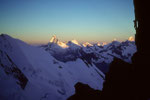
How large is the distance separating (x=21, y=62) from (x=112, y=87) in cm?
3688

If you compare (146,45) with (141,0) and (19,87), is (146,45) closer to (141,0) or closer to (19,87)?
(141,0)

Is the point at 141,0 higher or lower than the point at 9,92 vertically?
higher

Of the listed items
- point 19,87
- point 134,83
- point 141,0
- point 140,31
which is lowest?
point 19,87

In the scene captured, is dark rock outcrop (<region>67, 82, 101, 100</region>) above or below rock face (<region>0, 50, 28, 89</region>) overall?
above

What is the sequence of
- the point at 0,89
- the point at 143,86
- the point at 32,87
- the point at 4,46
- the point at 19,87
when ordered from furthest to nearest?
the point at 4,46
the point at 32,87
the point at 19,87
the point at 0,89
the point at 143,86

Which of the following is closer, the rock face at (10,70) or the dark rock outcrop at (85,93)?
the dark rock outcrop at (85,93)

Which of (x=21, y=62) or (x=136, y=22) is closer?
(x=136, y=22)

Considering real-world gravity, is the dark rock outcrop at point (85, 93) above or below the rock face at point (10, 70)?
above

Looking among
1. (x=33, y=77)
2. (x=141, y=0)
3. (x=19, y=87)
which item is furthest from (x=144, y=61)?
(x=33, y=77)

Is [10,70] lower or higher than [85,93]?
lower

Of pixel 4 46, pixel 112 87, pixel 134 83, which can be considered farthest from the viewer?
pixel 4 46

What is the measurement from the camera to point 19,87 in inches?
1145

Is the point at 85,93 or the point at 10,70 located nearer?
the point at 85,93

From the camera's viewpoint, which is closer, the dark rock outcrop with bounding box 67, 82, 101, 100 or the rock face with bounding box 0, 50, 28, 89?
the dark rock outcrop with bounding box 67, 82, 101, 100
